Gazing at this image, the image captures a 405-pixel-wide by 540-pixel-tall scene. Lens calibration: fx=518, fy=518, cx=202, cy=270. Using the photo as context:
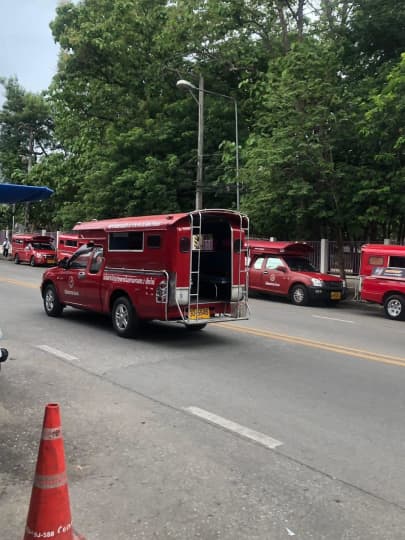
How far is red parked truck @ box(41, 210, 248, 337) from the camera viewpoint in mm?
8805

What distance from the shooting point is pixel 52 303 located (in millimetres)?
11867

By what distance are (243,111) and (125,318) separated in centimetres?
1933

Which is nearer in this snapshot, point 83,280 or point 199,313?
point 199,313

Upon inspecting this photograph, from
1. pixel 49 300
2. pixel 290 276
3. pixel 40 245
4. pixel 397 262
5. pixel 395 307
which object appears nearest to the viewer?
pixel 49 300

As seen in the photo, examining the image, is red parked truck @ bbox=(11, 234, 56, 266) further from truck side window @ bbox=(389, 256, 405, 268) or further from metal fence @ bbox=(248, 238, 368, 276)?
truck side window @ bbox=(389, 256, 405, 268)

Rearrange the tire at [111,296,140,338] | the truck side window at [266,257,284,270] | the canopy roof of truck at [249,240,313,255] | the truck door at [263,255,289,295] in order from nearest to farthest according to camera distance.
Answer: the tire at [111,296,140,338] → the truck door at [263,255,289,295] → the truck side window at [266,257,284,270] → the canopy roof of truck at [249,240,313,255]

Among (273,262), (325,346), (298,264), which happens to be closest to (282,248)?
(273,262)

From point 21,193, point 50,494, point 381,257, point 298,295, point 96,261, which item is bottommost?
point 50,494

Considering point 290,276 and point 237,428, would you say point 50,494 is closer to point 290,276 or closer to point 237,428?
point 237,428

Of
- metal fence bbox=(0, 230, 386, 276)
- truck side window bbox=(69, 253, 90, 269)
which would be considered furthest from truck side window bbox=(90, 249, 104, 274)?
metal fence bbox=(0, 230, 386, 276)

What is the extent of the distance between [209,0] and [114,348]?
21.1 m

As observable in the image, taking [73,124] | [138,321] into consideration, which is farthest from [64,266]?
[73,124]

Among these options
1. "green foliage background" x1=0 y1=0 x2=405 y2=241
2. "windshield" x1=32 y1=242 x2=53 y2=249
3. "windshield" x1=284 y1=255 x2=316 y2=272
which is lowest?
"windshield" x1=284 y1=255 x2=316 y2=272

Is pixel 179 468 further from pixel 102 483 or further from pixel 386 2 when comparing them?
pixel 386 2
